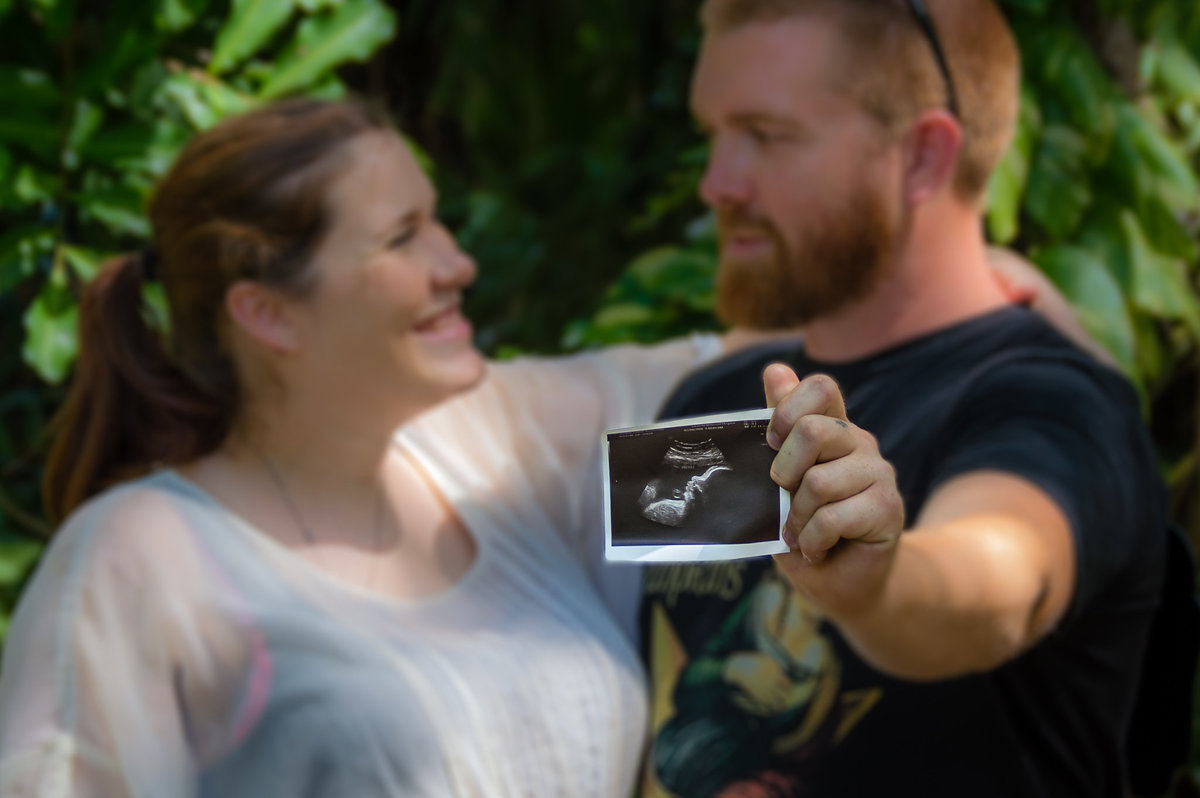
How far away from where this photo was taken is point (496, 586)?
5.83 ft

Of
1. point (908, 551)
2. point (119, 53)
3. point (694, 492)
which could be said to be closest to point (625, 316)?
point (119, 53)

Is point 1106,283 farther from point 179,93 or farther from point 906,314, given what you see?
point 179,93

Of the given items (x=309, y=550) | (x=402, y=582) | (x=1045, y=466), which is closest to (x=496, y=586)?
(x=402, y=582)

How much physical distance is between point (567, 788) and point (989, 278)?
942 mm

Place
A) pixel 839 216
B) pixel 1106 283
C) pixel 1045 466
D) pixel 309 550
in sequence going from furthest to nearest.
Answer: pixel 1106 283, pixel 309 550, pixel 839 216, pixel 1045 466

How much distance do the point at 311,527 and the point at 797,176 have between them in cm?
87

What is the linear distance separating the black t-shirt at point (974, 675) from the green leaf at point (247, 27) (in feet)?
3.80

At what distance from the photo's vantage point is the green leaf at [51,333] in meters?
1.96

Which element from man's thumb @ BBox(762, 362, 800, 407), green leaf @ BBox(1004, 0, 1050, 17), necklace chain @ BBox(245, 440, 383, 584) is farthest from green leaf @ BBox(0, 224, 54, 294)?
green leaf @ BBox(1004, 0, 1050, 17)

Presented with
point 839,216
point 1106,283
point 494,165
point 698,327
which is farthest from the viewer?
point 494,165

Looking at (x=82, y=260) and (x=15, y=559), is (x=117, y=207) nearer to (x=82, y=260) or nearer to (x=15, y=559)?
(x=82, y=260)

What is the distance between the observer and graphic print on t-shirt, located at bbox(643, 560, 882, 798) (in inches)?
58.2

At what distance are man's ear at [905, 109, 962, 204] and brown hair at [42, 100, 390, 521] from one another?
0.82 m

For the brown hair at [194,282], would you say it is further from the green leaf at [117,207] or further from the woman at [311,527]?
the green leaf at [117,207]
